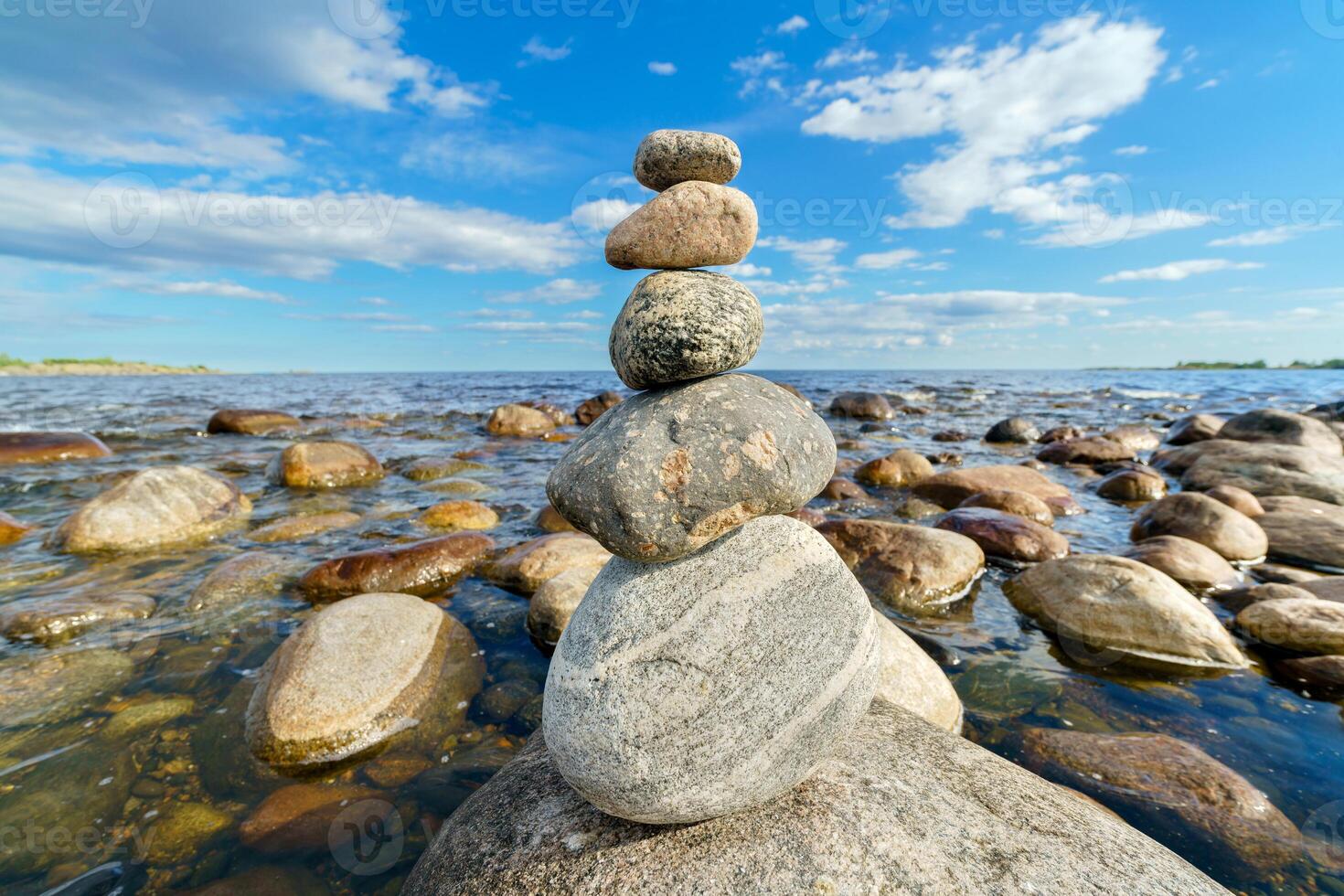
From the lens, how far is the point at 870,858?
229 centimetres

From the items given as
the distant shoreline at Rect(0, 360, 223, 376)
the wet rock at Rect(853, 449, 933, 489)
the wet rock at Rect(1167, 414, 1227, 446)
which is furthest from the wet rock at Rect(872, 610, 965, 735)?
the distant shoreline at Rect(0, 360, 223, 376)

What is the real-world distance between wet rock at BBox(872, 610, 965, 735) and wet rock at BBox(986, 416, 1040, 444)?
17.7 meters

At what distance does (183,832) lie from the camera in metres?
3.34

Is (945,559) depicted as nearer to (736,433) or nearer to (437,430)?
(736,433)

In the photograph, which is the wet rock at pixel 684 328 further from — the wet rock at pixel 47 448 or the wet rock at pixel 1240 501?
the wet rock at pixel 47 448

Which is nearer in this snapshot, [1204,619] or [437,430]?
[1204,619]

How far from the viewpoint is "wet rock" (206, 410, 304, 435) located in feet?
62.4

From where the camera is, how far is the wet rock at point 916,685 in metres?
4.04

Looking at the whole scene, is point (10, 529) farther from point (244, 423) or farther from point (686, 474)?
point (244, 423)

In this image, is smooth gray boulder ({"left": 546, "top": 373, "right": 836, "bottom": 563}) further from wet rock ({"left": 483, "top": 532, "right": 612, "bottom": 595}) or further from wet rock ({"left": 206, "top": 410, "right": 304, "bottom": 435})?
wet rock ({"left": 206, "top": 410, "right": 304, "bottom": 435})

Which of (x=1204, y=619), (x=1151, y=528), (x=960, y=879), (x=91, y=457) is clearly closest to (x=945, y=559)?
(x=1204, y=619)

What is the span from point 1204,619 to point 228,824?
24.3ft

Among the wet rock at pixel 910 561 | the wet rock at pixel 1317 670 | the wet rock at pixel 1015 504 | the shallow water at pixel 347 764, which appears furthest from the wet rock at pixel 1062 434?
the wet rock at pixel 1317 670

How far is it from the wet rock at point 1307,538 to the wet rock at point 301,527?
12.8 m
